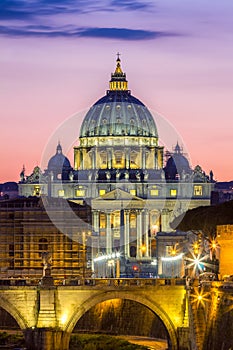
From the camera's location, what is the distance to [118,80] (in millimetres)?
194625

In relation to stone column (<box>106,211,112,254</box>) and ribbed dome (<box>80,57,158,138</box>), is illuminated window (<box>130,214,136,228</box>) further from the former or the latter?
ribbed dome (<box>80,57,158,138</box>)

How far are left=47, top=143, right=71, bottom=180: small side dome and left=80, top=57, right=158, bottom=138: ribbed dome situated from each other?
4277 millimetres

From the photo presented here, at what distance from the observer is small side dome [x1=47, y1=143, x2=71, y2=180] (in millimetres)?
183875

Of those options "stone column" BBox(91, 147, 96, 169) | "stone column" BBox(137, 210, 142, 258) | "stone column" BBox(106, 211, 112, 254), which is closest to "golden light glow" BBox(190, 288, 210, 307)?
"stone column" BBox(106, 211, 112, 254)

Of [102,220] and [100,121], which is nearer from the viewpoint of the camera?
[102,220]

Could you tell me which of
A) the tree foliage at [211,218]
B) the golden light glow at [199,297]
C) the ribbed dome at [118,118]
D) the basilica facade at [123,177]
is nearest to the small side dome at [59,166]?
the basilica facade at [123,177]

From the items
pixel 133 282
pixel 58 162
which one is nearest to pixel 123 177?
pixel 58 162

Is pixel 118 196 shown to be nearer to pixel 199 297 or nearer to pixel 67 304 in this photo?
pixel 67 304

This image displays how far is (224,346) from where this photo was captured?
2146 inches

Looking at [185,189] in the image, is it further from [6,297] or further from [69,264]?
[6,297]

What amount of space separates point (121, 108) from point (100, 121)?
9.29 feet

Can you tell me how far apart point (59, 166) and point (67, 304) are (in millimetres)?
117110

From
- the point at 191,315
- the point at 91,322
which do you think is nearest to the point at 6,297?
the point at 191,315

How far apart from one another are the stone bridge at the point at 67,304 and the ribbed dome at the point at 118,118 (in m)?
119
